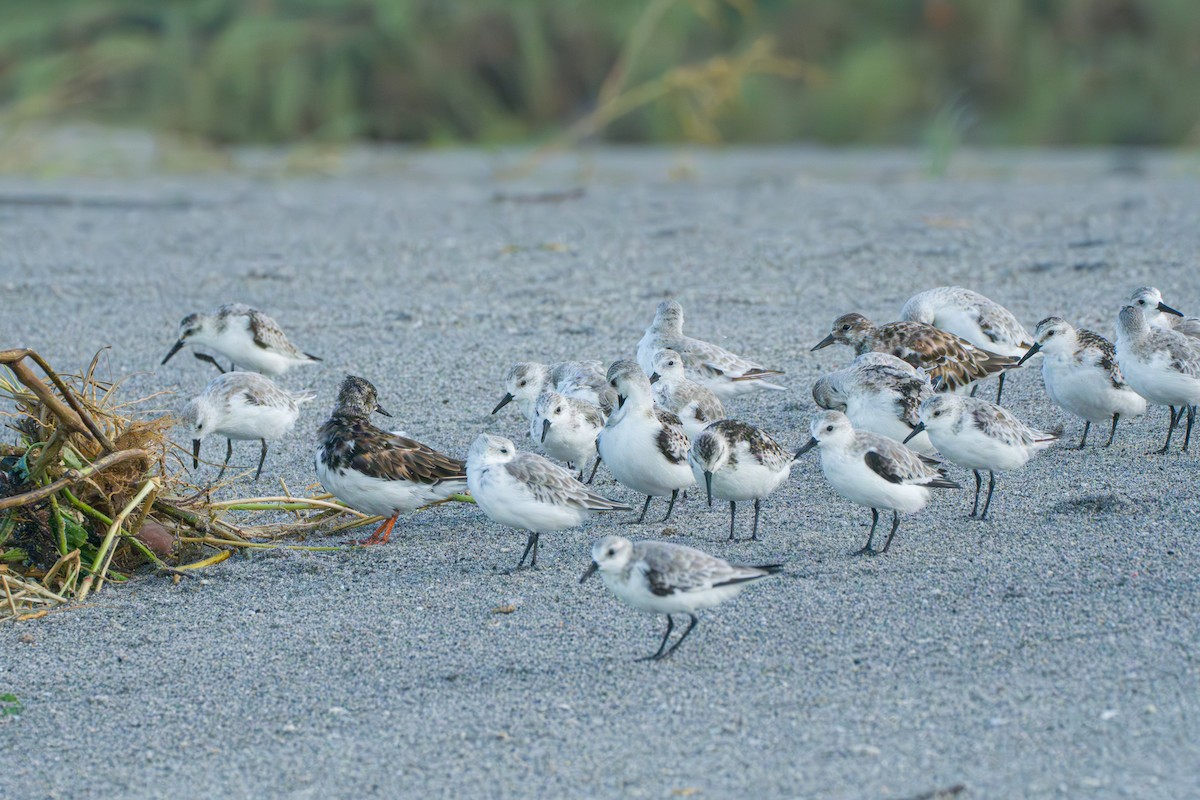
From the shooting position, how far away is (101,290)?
40.4 ft

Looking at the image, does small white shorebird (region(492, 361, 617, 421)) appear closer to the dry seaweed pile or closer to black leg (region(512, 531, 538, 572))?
black leg (region(512, 531, 538, 572))

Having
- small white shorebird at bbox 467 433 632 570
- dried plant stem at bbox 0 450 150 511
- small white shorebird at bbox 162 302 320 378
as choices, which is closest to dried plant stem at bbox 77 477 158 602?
dried plant stem at bbox 0 450 150 511

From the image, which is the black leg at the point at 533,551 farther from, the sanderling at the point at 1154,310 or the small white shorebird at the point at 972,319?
the sanderling at the point at 1154,310

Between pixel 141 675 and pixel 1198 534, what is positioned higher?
pixel 1198 534

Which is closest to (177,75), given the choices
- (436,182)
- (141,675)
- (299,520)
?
(436,182)

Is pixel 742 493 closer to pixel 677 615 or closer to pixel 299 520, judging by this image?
pixel 677 615

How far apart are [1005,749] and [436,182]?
14889 millimetres

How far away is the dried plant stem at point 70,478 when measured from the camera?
20.5 feet

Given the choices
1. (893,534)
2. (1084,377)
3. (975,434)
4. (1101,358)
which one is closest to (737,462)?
(893,534)

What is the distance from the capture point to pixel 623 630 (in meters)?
5.96

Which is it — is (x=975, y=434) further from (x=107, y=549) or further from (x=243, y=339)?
(x=243, y=339)

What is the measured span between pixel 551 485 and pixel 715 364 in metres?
2.60

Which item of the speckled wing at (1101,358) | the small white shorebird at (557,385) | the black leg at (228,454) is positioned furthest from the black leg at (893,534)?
the black leg at (228,454)

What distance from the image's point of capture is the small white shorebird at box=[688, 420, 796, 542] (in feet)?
22.1
